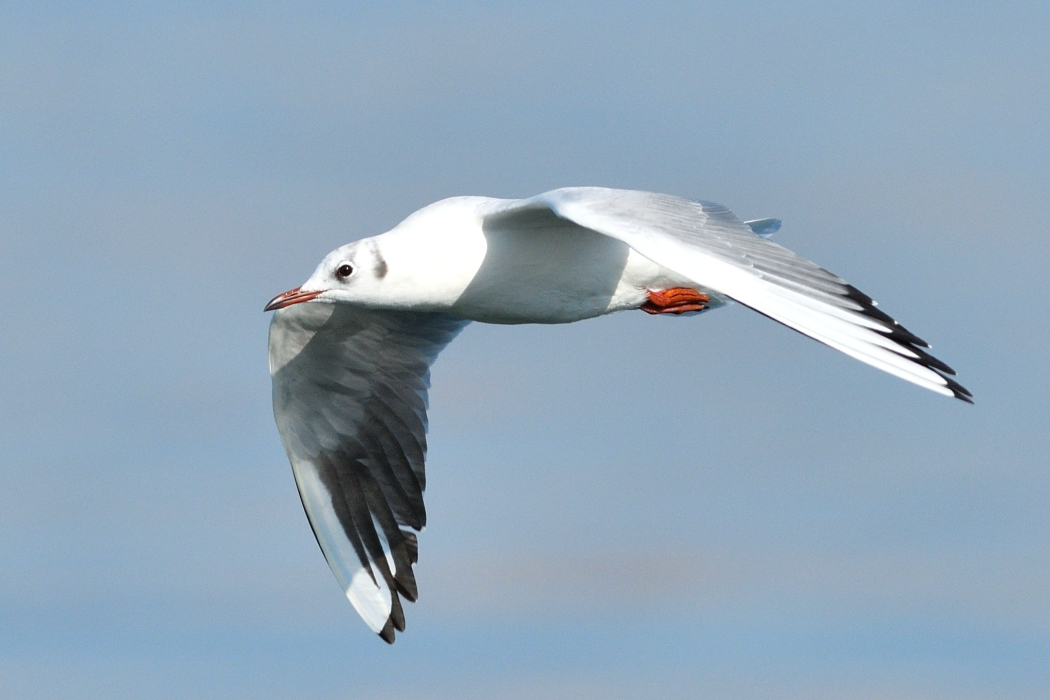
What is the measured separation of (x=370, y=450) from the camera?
1104cm

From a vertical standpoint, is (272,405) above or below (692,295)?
below

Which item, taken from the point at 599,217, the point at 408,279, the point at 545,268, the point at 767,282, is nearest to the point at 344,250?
the point at 408,279

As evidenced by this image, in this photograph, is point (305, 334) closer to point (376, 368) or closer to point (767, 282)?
point (376, 368)

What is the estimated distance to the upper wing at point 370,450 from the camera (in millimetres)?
10859

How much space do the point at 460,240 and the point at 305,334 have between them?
1887mm

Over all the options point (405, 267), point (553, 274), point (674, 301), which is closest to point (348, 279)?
point (405, 267)

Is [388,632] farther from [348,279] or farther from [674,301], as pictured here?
[674,301]

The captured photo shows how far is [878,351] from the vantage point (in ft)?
23.9

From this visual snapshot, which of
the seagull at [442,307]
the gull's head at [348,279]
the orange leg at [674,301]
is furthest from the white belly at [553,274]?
the gull's head at [348,279]

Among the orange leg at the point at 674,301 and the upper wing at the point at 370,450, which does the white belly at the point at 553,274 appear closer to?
the orange leg at the point at 674,301

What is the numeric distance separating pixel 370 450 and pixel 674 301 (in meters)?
2.68

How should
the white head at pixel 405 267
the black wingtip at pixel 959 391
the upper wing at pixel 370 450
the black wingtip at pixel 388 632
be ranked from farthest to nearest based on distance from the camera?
1. the upper wing at pixel 370 450
2. the black wingtip at pixel 388 632
3. the white head at pixel 405 267
4. the black wingtip at pixel 959 391

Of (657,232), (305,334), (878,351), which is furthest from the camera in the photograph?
(305,334)

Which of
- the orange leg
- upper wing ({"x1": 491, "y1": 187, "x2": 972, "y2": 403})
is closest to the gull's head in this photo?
upper wing ({"x1": 491, "y1": 187, "x2": 972, "y2": 403})
